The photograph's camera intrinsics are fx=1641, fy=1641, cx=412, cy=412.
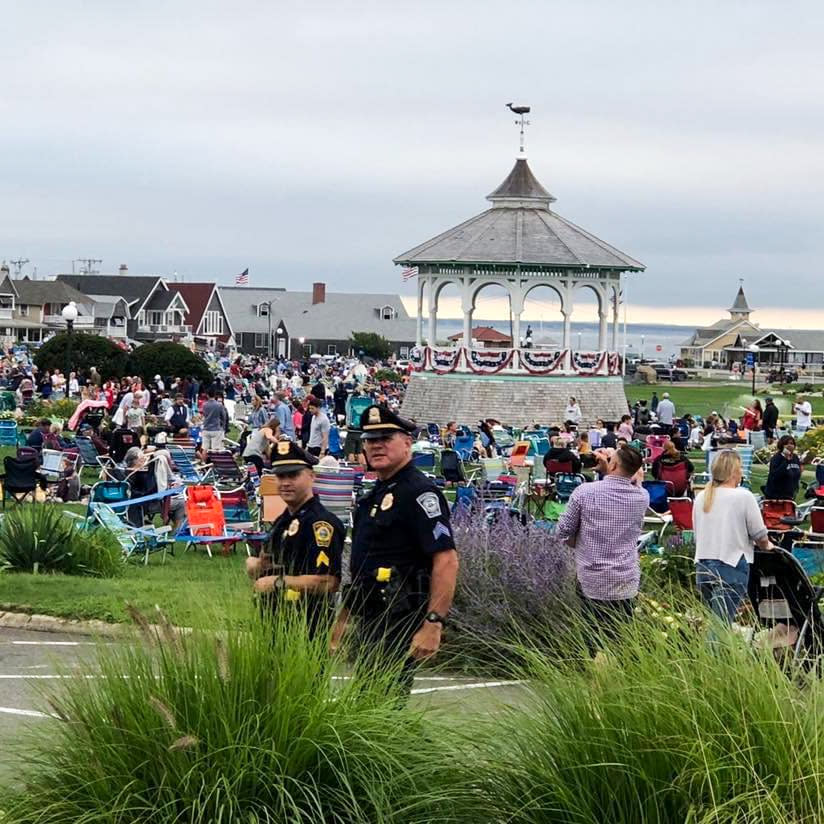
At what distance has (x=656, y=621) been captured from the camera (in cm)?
660

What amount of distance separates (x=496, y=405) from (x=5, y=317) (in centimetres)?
7990

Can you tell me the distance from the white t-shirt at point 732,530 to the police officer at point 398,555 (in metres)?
2.43

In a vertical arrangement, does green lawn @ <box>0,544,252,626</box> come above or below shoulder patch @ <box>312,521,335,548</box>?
below

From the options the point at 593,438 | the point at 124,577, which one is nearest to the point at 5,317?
the point at 593,438

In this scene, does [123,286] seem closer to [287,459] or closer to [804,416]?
[804,416]

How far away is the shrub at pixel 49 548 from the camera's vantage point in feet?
45.0

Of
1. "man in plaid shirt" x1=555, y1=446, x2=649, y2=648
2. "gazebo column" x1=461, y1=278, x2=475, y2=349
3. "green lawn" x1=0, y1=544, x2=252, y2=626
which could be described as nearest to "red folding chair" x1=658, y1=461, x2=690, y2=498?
"green lawn" x1=0, y1=544, x2=252, y2=626

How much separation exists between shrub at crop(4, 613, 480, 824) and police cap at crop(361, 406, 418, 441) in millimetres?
1334

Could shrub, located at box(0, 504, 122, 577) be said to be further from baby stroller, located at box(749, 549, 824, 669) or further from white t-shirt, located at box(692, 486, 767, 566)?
baby stroller, located at box(749, 549, 824, 669)

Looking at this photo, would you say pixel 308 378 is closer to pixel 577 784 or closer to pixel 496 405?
pixel 496 405

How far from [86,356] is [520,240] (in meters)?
18.7

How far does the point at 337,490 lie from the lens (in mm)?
17375

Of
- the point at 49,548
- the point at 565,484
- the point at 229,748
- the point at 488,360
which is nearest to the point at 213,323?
the point at 488,360

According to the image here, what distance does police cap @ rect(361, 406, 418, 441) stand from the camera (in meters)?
7.02
